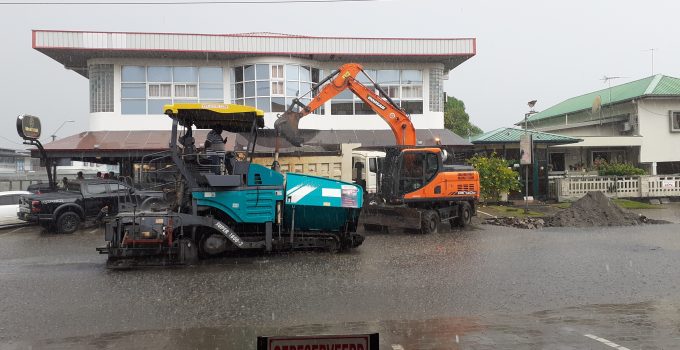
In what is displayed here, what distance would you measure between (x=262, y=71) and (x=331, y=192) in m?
14.1

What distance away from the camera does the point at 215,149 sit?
1089 centimetres

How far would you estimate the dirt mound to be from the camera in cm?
1758

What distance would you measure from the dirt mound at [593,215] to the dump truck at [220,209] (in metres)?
9.29

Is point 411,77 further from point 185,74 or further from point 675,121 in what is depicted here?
point 675,121

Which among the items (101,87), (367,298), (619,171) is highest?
(101,87)

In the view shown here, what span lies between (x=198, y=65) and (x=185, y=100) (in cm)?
168

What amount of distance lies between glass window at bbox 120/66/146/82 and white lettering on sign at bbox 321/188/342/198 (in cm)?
1580

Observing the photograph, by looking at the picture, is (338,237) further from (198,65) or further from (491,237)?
(198,65)

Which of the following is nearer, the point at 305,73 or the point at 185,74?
the point at 185,74

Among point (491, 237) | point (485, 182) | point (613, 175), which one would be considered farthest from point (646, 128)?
point (491, 237)

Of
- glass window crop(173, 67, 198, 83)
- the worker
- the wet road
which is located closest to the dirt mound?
the wet road

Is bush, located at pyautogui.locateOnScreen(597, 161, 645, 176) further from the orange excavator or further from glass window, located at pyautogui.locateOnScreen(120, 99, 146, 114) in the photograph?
glass window, located at pyautogui.locateOnScreen(120, 99, 146, 114)

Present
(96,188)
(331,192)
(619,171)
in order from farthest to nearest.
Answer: (619,171)
(96,188)
(331,192)

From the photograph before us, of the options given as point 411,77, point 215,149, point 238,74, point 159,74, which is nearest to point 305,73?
point 238,74
